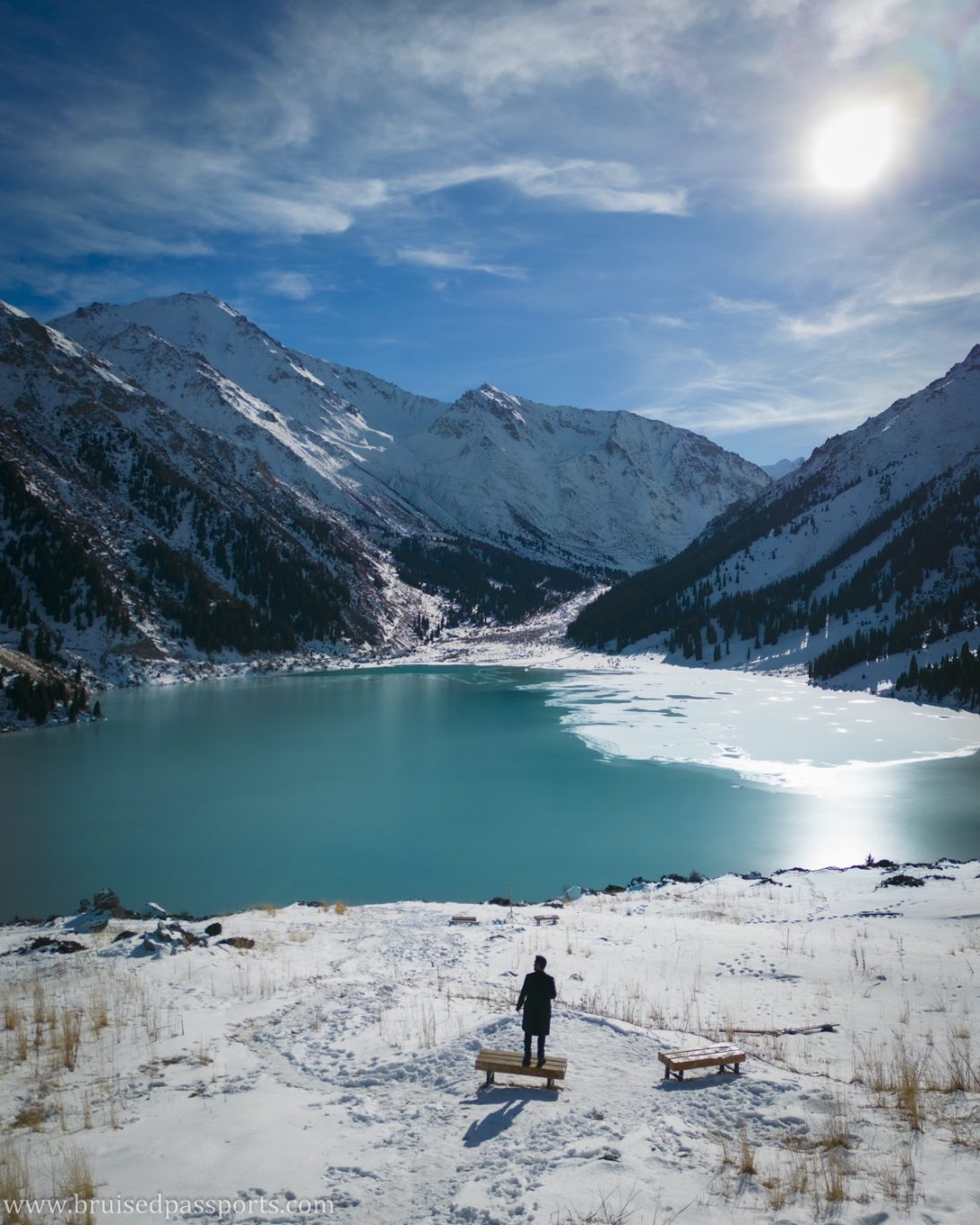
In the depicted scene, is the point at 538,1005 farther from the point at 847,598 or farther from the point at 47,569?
the point at 847,598

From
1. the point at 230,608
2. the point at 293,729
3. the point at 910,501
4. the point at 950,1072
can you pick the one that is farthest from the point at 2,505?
the point at 910,501

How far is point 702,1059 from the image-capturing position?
830cm

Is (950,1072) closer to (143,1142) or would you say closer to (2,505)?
(143,1142)

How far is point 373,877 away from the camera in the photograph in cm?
2612

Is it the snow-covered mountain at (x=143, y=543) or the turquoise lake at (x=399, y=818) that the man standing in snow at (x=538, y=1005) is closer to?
the turquoise lake at (x=399, y=818)

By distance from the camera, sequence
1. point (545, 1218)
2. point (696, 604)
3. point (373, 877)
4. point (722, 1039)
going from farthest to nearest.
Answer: point (696, 604)
point (373, 877)
point (722, 1039)
point (545, 1218)

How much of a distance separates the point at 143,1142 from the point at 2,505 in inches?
4240

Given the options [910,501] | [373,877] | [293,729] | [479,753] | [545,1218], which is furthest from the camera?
[910,501]

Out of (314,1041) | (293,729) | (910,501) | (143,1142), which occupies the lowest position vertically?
(293,729)

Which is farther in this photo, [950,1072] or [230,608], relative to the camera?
[230,608]

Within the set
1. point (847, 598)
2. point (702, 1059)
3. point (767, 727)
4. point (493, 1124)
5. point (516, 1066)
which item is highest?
point (847, 598)

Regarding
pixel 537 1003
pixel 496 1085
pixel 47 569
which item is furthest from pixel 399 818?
pixel 47 569

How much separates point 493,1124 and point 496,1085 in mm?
975

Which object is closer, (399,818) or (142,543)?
(399,818)
